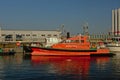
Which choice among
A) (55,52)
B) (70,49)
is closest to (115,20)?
(70,49)

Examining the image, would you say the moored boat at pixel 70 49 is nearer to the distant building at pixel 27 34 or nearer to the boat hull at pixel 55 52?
the boat hull at pixel 55 52

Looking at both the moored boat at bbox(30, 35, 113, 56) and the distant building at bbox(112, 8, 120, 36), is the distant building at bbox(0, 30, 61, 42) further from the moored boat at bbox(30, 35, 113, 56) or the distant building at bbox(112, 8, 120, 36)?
the moored boat at bbox(30, 35, 113, 56)

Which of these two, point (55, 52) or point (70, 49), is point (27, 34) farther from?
point (70, 49)

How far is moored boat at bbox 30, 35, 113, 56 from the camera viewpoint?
237ft

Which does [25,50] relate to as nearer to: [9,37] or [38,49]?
[38,49]

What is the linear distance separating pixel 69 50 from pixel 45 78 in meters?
39.5

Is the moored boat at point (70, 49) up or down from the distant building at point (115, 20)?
down

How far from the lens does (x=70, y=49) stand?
72.6 metres

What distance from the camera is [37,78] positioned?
1302 inches

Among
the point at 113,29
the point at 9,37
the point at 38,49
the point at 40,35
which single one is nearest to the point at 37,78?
the point at 38,49

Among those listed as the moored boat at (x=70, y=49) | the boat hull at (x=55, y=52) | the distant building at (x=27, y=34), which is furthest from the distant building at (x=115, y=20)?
the boat hull at (x=55, y=52)

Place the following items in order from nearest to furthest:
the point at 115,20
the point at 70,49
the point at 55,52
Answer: the point at 55,52, the point at 70,49, the point at 115,20

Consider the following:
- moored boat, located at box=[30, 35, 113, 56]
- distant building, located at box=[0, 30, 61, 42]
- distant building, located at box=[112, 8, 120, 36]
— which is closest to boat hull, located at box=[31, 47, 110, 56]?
moored boat, located at box=[30, 35, 113, 56]

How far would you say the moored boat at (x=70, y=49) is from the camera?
72.3 m
